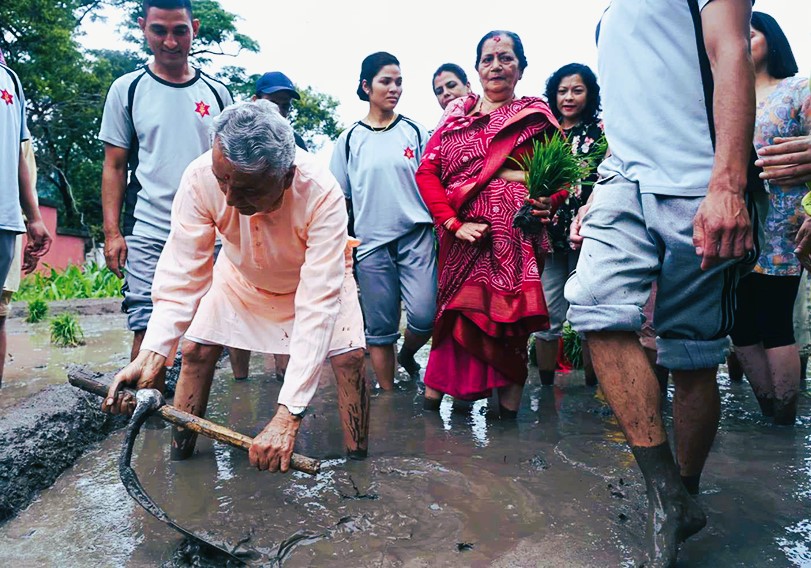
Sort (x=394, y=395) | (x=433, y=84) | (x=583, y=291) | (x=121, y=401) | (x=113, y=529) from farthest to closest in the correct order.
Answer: (x=433, y=84) → (x=394, y=395) → (x=121, y=401) → (x=113, y=529) → (x=583, y=291)

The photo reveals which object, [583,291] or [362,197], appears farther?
[362,197]

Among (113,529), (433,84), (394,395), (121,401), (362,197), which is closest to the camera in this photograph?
(113,529)

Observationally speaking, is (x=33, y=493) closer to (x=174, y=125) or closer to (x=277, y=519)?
(x=277, y=519)

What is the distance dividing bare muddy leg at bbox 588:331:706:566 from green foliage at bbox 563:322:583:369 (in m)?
3.04

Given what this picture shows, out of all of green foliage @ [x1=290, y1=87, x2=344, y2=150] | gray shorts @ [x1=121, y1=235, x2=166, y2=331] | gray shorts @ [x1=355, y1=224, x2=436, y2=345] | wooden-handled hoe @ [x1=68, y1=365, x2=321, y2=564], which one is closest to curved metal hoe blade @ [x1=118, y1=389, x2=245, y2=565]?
wooden-handled hoe @ [x1=68, y1=365, x2=321, y2=564]

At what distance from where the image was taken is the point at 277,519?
Result: 228 cm

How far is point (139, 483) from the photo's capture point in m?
2.30

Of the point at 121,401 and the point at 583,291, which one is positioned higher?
the point at 583,291

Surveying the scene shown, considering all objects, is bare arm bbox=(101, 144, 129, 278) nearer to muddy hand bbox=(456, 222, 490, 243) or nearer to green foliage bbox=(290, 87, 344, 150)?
muddy hand bbox=(456, 222, 490, 243)

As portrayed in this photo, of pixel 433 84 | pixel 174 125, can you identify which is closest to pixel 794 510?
pixel 174 125

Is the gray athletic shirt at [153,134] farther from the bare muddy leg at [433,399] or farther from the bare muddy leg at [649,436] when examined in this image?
the bare muddy leg at [649,436]

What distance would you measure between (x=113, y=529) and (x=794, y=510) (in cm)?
218

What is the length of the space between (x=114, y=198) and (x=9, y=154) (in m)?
0.53

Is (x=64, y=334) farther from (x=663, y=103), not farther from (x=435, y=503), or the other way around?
(x=663, y=103)
